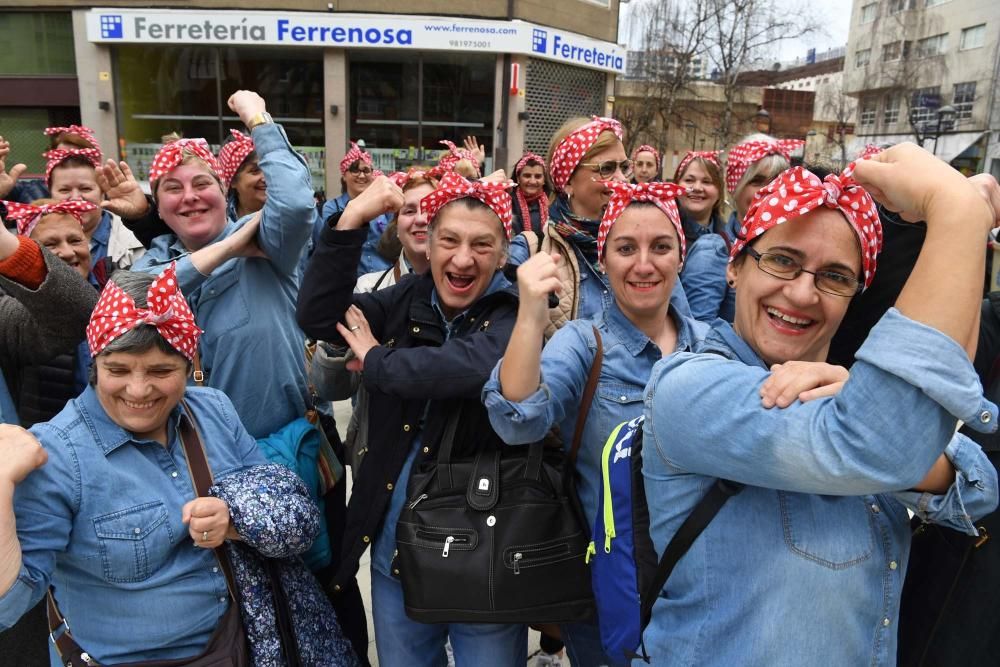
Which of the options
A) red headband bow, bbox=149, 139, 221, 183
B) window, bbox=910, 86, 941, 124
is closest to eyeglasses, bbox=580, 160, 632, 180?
red headband bow, bbox=149, 139, 221, 183

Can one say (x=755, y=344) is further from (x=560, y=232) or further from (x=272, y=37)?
(x=272, y=37)

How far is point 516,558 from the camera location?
1.95 m

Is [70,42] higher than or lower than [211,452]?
higher

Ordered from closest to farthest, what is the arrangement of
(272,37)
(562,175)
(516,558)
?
(516,558), (562,175), (272,37)

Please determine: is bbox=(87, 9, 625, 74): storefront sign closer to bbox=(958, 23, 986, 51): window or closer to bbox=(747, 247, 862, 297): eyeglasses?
bbox=(747, 247, 862, 297): eyeglasses

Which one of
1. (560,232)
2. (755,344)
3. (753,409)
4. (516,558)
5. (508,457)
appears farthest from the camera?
(560,232)

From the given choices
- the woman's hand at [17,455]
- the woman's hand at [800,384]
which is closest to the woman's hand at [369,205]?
the woman's hand at [17,455]

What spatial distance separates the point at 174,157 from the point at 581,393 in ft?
6.63

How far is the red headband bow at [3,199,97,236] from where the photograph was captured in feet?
8.37

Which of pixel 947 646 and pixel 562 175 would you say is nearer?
pixel 947 646

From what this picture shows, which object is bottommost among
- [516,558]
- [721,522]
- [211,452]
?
[516,558]

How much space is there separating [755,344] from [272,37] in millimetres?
17136

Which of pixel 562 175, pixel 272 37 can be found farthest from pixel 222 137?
pixel 562 175

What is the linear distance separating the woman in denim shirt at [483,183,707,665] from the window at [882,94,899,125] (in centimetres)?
4652
